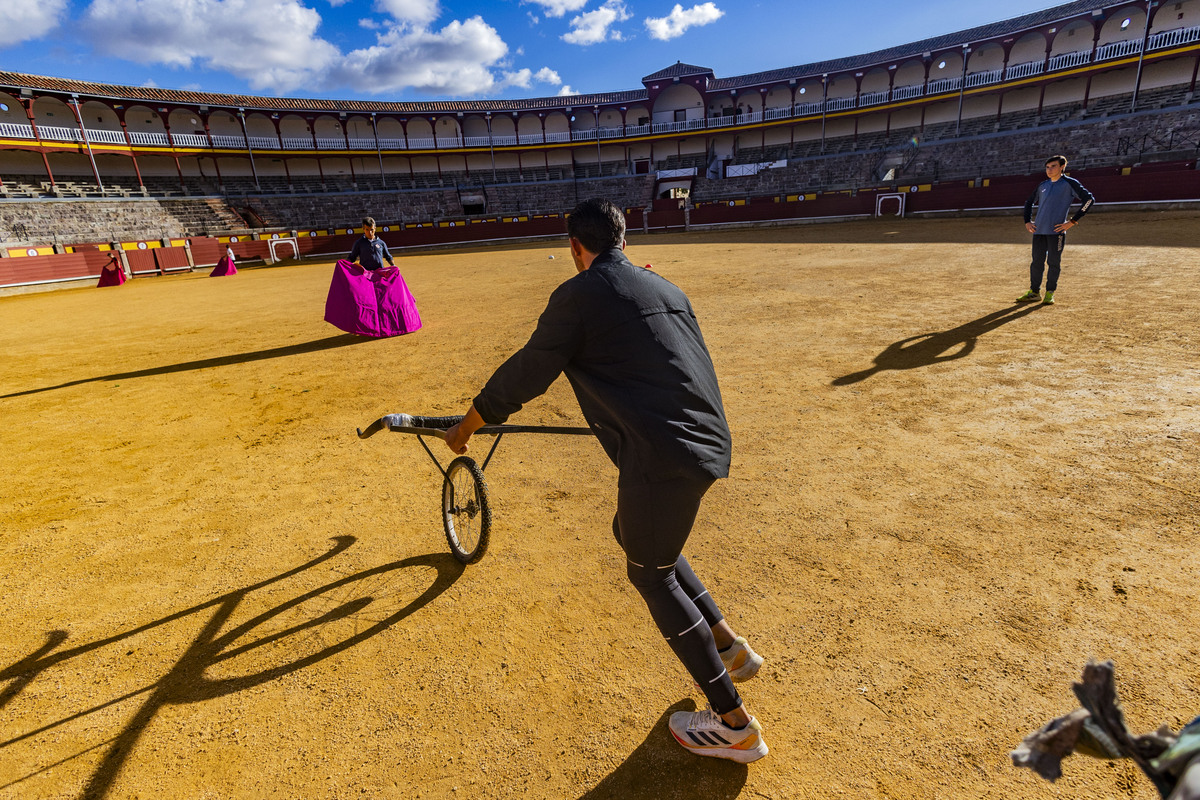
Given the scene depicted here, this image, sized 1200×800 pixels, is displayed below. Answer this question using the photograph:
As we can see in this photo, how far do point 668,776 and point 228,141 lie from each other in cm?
3895

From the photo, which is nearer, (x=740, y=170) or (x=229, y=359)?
(x=229, y=359)

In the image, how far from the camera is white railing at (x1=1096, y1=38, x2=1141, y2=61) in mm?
24811

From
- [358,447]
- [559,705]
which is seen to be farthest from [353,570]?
[358,447]

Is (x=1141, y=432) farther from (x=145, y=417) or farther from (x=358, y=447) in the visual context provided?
(x=145, y=417)

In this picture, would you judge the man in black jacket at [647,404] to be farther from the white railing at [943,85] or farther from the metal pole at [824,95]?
the metal pole at [824,95]

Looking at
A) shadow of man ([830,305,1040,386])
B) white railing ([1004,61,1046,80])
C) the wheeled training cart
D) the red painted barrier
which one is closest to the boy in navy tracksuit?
shadow of man ([830,305,1040,386])

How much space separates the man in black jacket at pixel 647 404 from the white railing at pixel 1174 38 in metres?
35.0

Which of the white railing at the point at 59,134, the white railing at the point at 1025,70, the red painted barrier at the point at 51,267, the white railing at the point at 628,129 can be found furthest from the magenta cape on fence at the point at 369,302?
the white railing at the point at 1025,70

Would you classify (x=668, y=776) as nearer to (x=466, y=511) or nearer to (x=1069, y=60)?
(x=466, y=511)

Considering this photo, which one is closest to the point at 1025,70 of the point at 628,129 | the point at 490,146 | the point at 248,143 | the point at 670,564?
the point at 628,129

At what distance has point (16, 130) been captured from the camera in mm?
24094

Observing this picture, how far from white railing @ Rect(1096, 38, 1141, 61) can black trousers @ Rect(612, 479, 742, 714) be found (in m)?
35.7

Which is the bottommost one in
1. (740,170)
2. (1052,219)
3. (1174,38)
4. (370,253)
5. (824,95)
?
(1052,219)

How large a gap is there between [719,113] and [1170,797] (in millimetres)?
44700
